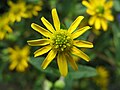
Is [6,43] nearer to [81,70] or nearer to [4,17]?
[4,17]

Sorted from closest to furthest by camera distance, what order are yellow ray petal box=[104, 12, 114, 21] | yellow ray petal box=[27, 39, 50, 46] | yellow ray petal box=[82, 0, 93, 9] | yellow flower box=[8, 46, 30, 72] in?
Result: yellow ray petal box=[27, 39, 50, 46] < yellow ray petal box=[82, 0, 93, 9] < yellow ray petal box=[104, 12, 114, 21] < yellow flower box=[8, 46, 30, 72]

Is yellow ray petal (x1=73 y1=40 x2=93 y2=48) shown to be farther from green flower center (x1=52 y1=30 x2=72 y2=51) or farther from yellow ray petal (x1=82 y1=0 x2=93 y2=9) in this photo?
yellow ray petal (x1=82 y1=0 x2=93 y2=9)

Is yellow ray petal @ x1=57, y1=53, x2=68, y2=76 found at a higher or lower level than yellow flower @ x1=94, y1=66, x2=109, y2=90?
higher

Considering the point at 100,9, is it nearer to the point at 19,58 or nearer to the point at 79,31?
the point at 79,31

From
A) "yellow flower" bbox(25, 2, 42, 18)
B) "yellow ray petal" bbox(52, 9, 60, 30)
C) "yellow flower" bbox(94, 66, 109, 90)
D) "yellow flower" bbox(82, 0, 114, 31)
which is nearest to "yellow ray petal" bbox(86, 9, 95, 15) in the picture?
"yellow flower" bbox(82, 0, 114, 31)

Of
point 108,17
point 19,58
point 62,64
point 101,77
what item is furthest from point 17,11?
point 101,77

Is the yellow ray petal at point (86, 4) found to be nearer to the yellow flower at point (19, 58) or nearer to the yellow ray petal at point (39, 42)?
the yellow ray petal at point (39, 42)

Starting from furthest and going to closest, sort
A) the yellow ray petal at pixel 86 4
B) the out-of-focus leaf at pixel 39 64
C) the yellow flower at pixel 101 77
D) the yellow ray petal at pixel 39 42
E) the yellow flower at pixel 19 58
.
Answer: the yellow flower at pixel 101 77, the yellow flower at pixel 19 58, the yellow ray petal at pixel 86 4, the out-of-focus leaf at pixel 39 64, the yellow ray petal at pixel 39 42

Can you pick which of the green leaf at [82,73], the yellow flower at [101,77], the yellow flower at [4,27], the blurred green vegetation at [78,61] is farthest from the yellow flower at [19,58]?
the yellow flower at [101,77]
